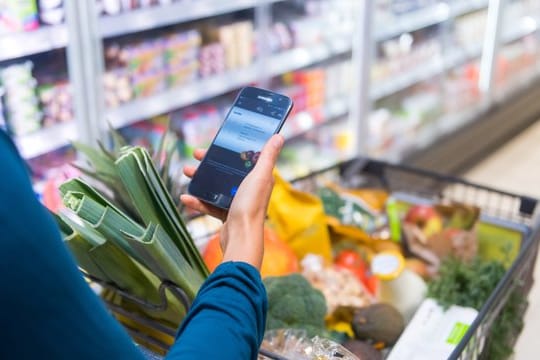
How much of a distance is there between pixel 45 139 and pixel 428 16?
2.35 meters

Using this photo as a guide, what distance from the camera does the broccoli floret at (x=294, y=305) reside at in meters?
1.40

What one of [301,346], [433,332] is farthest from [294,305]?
[433,332]

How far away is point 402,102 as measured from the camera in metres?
4.25

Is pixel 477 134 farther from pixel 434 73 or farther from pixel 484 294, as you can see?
pixel 484 294

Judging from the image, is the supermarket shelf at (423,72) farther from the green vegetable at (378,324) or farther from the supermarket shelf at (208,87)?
the green vegetable at (378,324)

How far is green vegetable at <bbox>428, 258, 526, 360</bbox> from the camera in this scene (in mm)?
1479

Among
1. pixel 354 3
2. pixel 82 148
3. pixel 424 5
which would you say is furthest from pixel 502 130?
pixel 82 148

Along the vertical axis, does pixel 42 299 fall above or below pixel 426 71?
above

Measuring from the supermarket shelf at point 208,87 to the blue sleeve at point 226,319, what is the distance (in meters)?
1.55

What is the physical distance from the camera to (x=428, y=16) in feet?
12.9

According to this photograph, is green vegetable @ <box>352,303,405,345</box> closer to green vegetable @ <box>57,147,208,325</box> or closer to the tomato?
the tomato

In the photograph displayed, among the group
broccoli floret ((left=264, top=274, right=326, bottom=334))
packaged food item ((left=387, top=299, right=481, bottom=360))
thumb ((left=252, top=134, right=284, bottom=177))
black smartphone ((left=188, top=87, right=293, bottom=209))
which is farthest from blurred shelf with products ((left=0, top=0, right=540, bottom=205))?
packaged food item ((left=387, top=299, right=481, bottom=360))

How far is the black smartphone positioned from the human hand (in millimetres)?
164

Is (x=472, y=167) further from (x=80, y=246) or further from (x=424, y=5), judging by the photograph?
(x=80, y=246)
